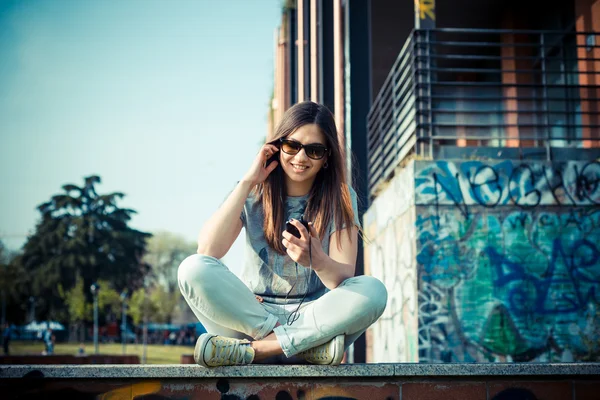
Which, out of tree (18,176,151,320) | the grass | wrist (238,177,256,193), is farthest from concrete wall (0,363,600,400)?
tree (18,176,151,320)

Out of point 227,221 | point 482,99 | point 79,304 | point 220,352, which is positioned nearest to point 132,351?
point 79,304

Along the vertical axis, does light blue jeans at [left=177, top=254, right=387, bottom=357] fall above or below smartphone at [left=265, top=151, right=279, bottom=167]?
below

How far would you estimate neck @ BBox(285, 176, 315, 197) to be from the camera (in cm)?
397

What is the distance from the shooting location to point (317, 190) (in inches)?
157

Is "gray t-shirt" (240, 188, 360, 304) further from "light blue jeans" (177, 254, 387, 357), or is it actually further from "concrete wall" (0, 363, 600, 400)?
"concrete wall" (0, 363, 600, 400)

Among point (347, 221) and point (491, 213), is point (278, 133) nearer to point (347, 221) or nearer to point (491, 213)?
point (347, 221)

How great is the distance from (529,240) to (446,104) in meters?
3.80

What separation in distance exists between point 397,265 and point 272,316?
559 centimetres

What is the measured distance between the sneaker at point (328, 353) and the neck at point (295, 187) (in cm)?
98

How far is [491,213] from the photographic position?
779 cm

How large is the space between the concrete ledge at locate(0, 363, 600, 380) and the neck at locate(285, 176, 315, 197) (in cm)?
114

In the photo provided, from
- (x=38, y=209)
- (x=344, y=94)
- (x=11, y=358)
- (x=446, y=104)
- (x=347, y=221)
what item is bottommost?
(x=11, y=358)

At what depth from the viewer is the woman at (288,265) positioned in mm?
3334

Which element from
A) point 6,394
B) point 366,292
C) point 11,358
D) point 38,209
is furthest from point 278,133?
point 38,209
